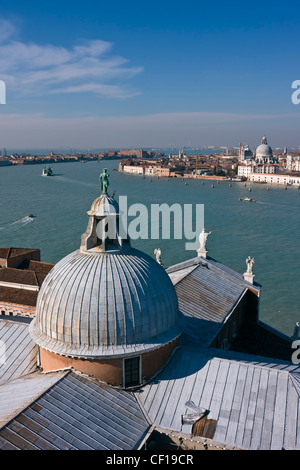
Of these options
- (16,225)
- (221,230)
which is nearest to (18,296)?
(16,225)

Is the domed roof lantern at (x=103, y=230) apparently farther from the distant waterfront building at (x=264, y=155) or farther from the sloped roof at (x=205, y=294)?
the distant waterfront building at (x=264, y=155)

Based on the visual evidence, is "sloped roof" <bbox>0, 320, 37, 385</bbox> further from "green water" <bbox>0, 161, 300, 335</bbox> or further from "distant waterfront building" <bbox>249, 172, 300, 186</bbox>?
"distant waterfront building" <bbox>249, 172, 300, 186</bbox>

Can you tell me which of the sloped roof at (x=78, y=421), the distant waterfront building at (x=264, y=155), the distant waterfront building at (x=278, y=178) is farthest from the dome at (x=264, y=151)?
the sloped roof at (x=78, y=421)

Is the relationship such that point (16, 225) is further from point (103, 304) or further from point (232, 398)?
point (232, 398)

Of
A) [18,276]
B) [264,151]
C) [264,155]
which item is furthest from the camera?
[264,151]
